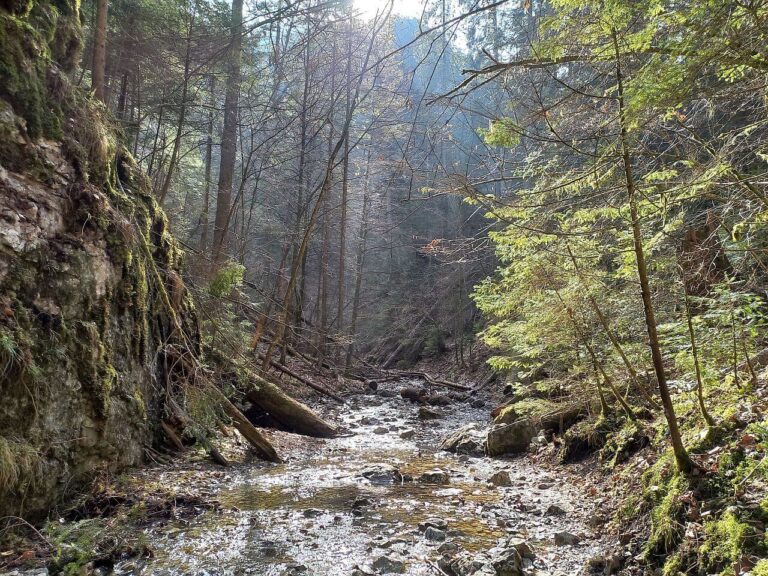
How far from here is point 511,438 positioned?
8.51m

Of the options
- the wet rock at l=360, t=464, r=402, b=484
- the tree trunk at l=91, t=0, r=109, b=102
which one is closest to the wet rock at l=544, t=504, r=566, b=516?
the wet rock at l=360, t=464, r=402, b=484

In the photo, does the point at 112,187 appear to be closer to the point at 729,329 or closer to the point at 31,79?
the point at 31,79

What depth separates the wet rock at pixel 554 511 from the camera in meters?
5.23

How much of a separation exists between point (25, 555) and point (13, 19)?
4.93 meters

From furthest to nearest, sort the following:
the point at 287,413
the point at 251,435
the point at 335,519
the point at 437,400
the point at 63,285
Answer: the point at 437,400
the point at 287,413
the point at 251,435
the point at 335,519
the point at 63,285

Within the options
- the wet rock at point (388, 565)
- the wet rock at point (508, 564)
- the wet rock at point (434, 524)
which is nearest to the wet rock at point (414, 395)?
the wet rock at point (434, 524)

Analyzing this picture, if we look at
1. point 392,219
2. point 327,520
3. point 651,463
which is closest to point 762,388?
point 651,463

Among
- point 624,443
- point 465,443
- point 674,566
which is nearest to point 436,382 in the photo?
point 465,443

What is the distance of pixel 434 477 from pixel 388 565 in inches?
110

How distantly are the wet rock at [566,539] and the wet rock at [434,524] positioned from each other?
1.06 m

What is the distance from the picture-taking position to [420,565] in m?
4.14

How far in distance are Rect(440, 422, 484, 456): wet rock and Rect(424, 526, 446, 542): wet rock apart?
151 inches

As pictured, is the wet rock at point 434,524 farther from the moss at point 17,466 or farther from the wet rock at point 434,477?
the moss at point 17,466

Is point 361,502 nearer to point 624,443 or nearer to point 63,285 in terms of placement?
point 624,443
